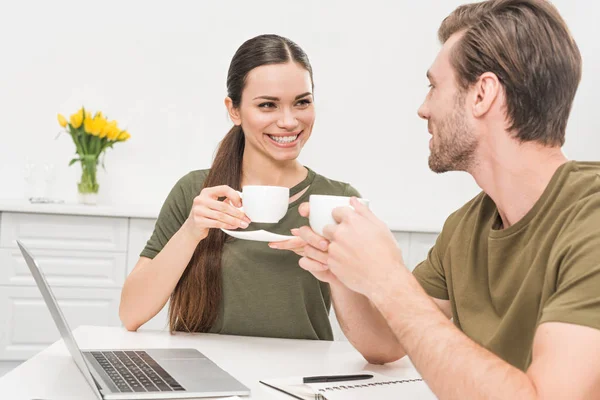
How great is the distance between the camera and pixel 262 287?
5.73 ft

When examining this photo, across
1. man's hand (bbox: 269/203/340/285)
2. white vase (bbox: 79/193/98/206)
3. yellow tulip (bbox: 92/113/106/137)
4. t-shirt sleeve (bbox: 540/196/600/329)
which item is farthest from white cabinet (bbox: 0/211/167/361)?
t-shirt sleeve (bbox: 540/196/600/329)

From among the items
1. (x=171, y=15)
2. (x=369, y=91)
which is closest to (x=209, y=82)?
(x=171, y=15)

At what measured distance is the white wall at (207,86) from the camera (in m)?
3.54

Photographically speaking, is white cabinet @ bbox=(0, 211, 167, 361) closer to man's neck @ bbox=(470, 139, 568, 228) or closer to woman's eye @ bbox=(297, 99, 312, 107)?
woman's eye @ bbox=(297, 99, 312, 107)

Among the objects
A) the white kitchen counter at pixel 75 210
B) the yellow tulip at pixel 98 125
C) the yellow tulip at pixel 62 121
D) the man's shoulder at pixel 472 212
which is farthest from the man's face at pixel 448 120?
the yellow tulip at pixel 62 121

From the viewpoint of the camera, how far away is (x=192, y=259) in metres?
1.70

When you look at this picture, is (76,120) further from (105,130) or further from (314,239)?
(314,239)

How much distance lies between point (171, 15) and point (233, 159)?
2.04 meters

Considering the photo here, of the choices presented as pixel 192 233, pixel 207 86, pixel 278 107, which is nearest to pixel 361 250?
pixel 192 233

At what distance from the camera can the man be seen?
867mm

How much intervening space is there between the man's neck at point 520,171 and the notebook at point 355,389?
35 centimetres

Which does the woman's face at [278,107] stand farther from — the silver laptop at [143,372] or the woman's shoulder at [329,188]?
the silver laptop at [143,372]

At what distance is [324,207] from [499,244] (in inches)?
12.6

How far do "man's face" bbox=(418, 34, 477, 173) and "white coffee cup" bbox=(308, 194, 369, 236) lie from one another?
0.22m
